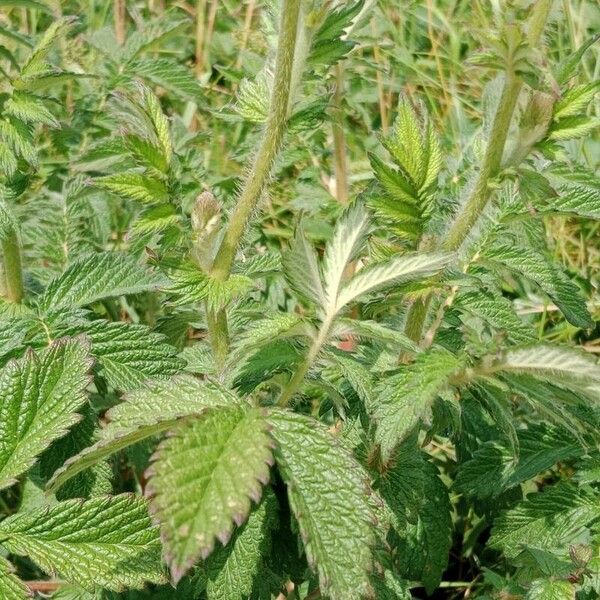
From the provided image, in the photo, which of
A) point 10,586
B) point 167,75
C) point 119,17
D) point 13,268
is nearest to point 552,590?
point 10,586

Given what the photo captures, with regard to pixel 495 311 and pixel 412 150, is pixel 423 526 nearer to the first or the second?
pixel 495 311

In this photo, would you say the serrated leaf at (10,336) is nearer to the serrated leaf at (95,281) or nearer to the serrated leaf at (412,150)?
the serrated leaf at (95,281)

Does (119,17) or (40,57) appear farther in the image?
(119,17)

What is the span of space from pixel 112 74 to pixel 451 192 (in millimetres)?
1087

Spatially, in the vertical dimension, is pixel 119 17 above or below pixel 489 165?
above

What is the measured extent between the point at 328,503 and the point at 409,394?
0.23 metres

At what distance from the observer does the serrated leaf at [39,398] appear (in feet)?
5.26

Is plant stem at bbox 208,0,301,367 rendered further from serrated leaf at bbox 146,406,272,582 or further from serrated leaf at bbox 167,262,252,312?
serrated leaf at bbox 146,406,272,582

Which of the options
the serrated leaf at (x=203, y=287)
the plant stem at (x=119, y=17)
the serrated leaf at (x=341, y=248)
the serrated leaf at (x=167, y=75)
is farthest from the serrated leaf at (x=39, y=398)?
the plant stem at (x=119, y=17)

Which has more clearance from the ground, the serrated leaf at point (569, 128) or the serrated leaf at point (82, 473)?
the serrated leaf at point (569, 128)

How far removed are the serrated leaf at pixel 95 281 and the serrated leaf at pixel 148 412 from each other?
456mm

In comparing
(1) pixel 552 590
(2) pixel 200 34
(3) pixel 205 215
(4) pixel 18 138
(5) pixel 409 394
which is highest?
(2) pixel 200 34

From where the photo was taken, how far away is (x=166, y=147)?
1587 mm

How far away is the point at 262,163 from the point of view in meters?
1.61
